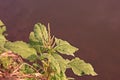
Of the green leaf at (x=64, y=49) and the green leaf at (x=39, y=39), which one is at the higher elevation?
the green leaf at (x=39, y=39)

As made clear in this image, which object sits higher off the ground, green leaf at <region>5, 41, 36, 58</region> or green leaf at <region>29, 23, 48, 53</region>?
green leaf at <region>29, 23, 48, 53</region>

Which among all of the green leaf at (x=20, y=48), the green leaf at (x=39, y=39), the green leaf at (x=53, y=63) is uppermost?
the green leaf at (x=39, y=39)

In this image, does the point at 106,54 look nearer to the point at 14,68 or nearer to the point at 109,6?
the point at 109,6

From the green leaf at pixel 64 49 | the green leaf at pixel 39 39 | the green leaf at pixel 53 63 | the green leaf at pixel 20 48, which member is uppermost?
the green leaf at pixel 39 39

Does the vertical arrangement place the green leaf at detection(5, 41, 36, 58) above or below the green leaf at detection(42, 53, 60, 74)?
above

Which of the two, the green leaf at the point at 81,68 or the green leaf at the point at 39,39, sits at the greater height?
the green leaf at the point at 39,39

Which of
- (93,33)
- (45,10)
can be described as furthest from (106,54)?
(45,10)

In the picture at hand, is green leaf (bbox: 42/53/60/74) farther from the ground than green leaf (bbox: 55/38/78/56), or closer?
closer

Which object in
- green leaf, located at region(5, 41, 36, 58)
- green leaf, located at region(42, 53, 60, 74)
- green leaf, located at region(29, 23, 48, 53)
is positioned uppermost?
green leaf, located at region(29, 23, 48, 53)

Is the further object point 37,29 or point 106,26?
point 106,26

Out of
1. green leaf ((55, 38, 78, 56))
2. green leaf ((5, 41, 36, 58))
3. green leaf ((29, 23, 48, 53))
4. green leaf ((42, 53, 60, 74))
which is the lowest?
green leaf ((42, 53, 60, 74))

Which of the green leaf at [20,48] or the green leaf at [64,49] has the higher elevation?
the green leaf at [64,49]
